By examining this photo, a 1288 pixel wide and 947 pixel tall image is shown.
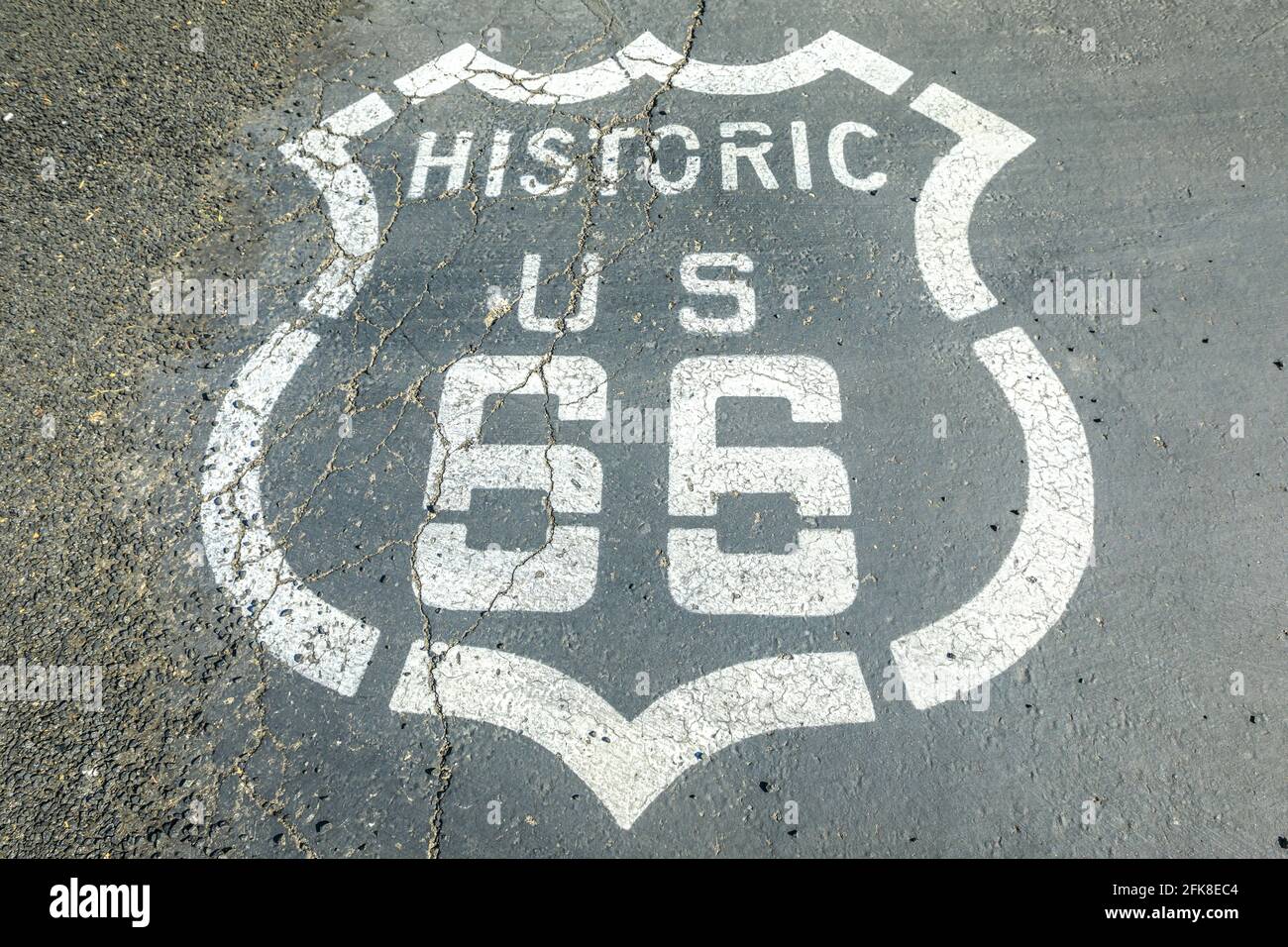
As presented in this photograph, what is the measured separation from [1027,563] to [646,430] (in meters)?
1.92

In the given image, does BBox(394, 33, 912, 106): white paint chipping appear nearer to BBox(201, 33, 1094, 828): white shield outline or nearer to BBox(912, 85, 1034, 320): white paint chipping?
BBox(912, 85, 1034, 320): white paint chipping

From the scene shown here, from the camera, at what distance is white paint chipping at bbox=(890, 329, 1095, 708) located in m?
3.63

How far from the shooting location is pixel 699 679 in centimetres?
363

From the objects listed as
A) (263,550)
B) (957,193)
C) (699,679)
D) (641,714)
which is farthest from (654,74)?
(641,714)

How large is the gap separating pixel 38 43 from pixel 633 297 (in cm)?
472

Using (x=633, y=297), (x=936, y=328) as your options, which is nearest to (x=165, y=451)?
(x=633, y=297)

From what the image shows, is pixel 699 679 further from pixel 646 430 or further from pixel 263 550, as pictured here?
pixel 263 550

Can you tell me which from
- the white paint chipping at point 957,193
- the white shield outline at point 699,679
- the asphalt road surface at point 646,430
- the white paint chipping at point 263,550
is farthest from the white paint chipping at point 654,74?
the white paint chipping at point 263,550

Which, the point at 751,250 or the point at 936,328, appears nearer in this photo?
the point at 936,328

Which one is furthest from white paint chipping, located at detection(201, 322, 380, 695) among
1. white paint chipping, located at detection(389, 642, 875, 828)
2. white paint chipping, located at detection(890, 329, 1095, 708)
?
white paint chipping, located at detection(890, 329, 1095, 708)

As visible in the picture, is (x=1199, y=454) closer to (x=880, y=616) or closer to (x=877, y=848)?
(x=880, y=616)

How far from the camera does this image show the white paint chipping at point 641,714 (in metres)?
3.46

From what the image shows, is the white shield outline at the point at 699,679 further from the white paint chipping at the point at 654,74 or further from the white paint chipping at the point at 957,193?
the white paint chipping at the point at 654,74

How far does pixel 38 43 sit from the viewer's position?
5.77 m
